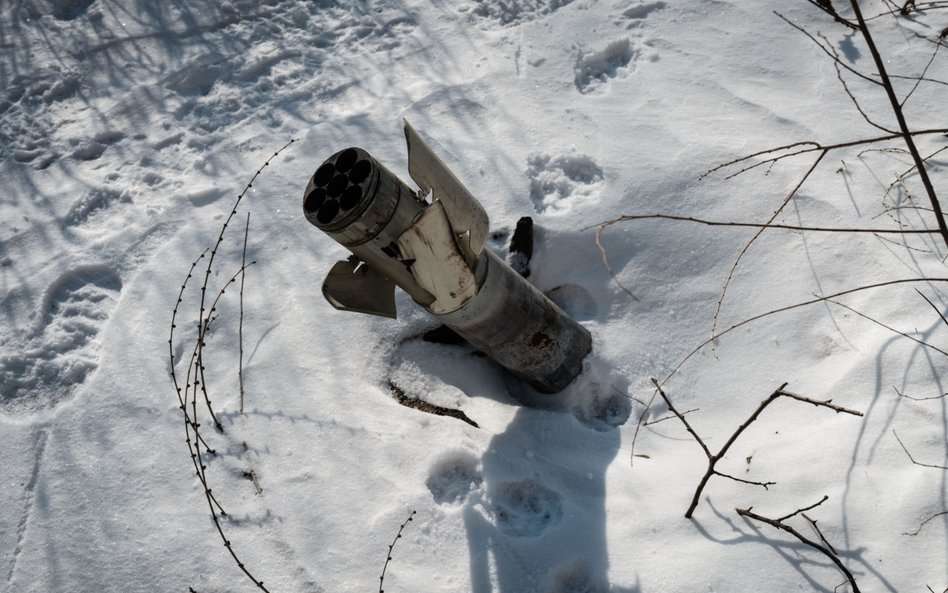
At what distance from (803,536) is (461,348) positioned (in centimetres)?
129

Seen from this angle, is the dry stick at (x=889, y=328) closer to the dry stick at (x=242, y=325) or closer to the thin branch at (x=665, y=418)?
the thin branch at (x=665, y=418)

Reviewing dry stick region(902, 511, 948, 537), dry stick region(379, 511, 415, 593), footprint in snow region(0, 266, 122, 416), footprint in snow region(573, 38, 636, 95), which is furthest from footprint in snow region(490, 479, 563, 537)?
footprint in snow region(573, 38, 636, 95)

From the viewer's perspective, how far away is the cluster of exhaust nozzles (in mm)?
1958

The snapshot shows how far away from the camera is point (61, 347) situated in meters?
2.86

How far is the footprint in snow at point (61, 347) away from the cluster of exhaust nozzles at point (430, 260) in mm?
1201

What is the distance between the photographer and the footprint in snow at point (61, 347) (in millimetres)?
2738

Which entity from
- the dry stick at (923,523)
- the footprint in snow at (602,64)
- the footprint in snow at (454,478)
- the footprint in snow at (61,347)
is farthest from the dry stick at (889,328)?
the footprint in snow at (61,347)

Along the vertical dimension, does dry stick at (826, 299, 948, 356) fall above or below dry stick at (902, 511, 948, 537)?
above

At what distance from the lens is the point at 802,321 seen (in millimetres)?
2605

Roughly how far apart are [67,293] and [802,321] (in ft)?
9.08

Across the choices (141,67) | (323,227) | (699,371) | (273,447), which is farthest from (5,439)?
(699,371)

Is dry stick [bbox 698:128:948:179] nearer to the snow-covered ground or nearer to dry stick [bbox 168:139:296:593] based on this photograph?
the snow-covered ground

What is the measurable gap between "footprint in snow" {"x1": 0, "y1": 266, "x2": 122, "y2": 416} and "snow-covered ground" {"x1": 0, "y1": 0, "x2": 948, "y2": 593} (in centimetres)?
1

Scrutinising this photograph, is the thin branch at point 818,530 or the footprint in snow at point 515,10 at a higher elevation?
the footprint in snow at point 515,10
